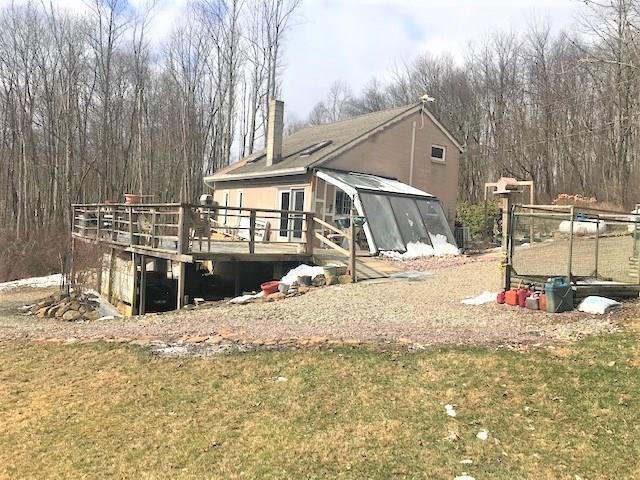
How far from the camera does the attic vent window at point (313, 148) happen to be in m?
19.3

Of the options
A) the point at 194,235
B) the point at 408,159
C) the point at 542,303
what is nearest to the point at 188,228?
the point at 194,235

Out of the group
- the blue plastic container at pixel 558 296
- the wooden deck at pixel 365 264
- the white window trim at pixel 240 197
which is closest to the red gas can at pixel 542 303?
the blue plastic container at pixel 558 296

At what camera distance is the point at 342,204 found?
1783 cm

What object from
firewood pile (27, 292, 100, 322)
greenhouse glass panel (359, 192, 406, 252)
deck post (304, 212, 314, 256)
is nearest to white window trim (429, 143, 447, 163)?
greenhouse glass panel (359, 192, 406, 252)

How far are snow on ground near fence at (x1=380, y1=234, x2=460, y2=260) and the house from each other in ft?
0.69

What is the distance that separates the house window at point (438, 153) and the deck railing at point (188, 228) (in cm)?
678

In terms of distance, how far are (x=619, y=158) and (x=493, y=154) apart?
28.3ft

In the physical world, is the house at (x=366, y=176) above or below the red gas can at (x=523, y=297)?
above

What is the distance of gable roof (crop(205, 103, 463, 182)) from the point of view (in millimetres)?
18156

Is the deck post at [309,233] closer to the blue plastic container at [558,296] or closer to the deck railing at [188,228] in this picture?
the deck railing at [188,228]

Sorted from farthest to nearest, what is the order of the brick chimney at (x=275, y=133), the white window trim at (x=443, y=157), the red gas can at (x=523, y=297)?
the white window trim at (x=443, y=157) → the brick chimney at (x=275, y=133) → the red gas can at (x=523, y=297)

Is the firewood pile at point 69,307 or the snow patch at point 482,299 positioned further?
the firewood pile at point 69,307

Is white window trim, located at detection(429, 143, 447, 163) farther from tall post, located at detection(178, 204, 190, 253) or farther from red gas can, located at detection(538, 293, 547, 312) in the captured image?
red gas can, located at detection(538, 293, 547, 312)

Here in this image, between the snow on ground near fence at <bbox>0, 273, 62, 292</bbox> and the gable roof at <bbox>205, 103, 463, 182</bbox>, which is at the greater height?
the gable roof at <bbox>205, 103, 463, 182</bbox>
